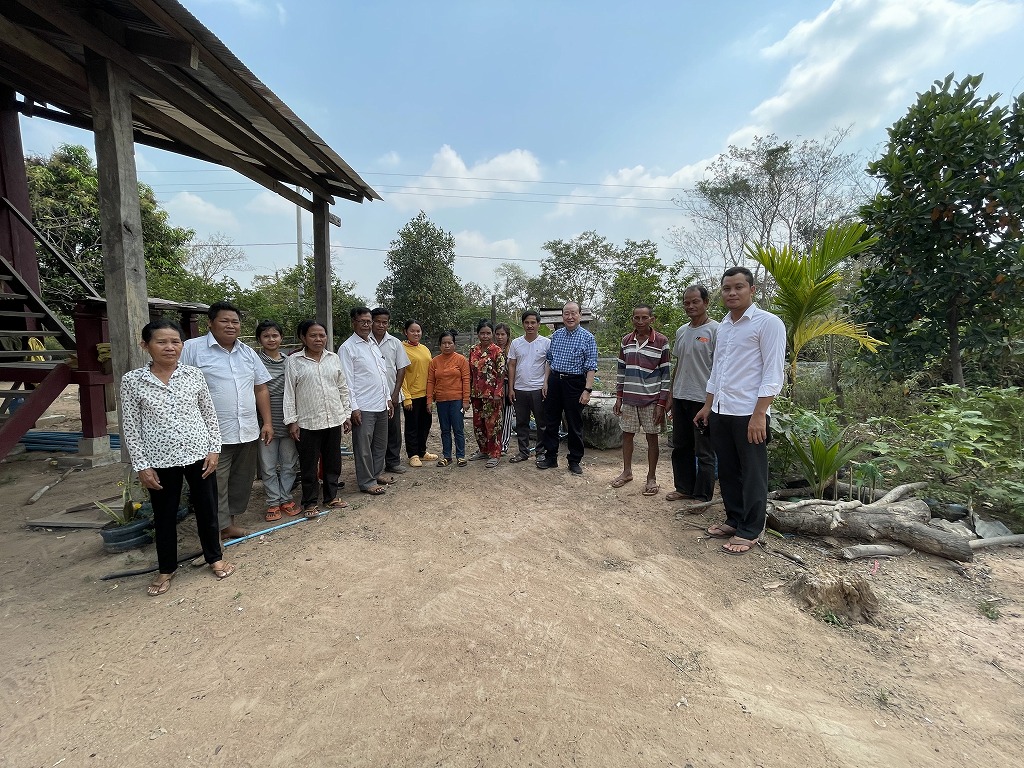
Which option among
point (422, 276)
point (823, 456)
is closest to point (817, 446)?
point (823, 456)

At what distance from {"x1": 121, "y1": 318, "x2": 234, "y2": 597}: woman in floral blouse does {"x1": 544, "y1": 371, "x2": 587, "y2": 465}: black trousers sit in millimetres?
2978

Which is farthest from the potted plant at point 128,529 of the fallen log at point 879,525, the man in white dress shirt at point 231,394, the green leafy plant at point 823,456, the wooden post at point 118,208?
the green leafy plant at point 823,456

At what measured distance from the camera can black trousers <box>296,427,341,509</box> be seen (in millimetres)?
3680

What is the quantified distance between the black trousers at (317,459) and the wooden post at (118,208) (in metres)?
1.25

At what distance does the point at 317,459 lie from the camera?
3.76m

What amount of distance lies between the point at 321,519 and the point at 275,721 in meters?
2.00

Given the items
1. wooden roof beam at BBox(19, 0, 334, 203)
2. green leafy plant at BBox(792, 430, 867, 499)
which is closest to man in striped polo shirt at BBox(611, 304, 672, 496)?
green leafy plant at BBox(792, 430, 867, 499)

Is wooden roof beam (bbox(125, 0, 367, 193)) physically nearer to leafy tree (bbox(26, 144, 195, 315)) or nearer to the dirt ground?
the dirt ground

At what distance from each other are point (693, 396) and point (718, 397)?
63cm

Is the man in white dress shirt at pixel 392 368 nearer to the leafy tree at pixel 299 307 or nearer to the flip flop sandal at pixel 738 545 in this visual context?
the flip flop sandal at pixel 738 545

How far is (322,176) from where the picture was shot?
579 cm

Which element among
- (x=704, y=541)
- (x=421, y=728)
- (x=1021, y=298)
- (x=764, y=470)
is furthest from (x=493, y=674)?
(x=1021, y=298)

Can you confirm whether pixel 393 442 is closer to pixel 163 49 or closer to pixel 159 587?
pixel 159 587

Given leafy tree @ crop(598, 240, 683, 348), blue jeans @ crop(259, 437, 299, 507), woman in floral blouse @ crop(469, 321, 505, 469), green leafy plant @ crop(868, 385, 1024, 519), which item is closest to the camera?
green leafy plant @ crop(868, 385, 1024, 519)
